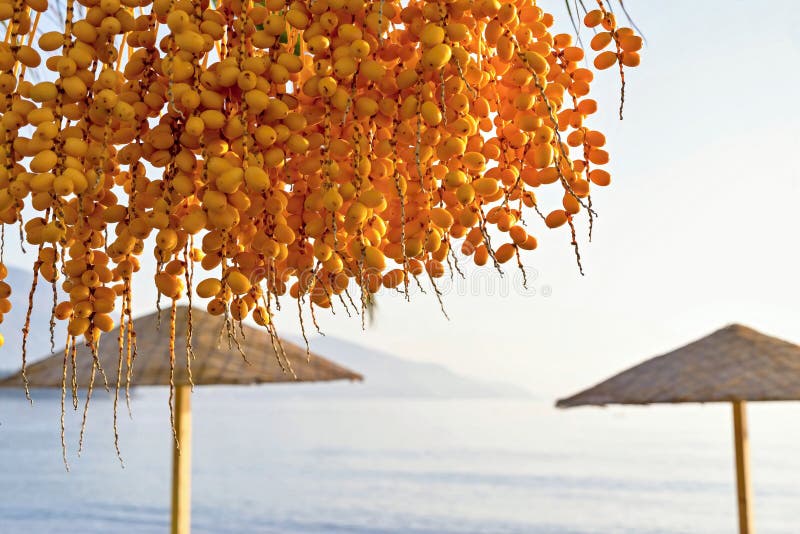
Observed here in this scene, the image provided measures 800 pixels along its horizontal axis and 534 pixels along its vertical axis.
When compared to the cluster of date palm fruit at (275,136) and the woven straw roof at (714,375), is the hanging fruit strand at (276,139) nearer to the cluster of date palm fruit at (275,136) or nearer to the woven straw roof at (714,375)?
the cluster of date palm fruit at (275,136)

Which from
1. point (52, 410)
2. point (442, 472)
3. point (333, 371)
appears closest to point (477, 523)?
point (442, 472)

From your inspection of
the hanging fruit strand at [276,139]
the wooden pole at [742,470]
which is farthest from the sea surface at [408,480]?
the hanging fruit strand at [276,139]

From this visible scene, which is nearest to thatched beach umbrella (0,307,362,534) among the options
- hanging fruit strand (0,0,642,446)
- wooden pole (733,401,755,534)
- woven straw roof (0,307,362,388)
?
woven straw roof (0,307,362,388)

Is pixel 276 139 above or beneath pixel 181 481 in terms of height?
above

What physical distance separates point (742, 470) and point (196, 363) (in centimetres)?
301

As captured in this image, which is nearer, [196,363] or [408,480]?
[196,363]

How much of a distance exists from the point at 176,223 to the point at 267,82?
0.17 meters

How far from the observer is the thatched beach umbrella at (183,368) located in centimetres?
408

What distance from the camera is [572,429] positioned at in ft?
113

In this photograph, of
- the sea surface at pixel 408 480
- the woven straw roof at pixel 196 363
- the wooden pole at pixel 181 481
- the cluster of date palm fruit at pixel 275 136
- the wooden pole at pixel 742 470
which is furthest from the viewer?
the sea surface at pixel 408 480

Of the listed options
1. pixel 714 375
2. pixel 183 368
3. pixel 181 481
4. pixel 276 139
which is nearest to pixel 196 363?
pixel 183 368

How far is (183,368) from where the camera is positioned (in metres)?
4.24

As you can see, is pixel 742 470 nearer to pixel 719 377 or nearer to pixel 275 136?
pixel 719 377

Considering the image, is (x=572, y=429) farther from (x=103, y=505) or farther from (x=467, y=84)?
(x=467, y=84)
